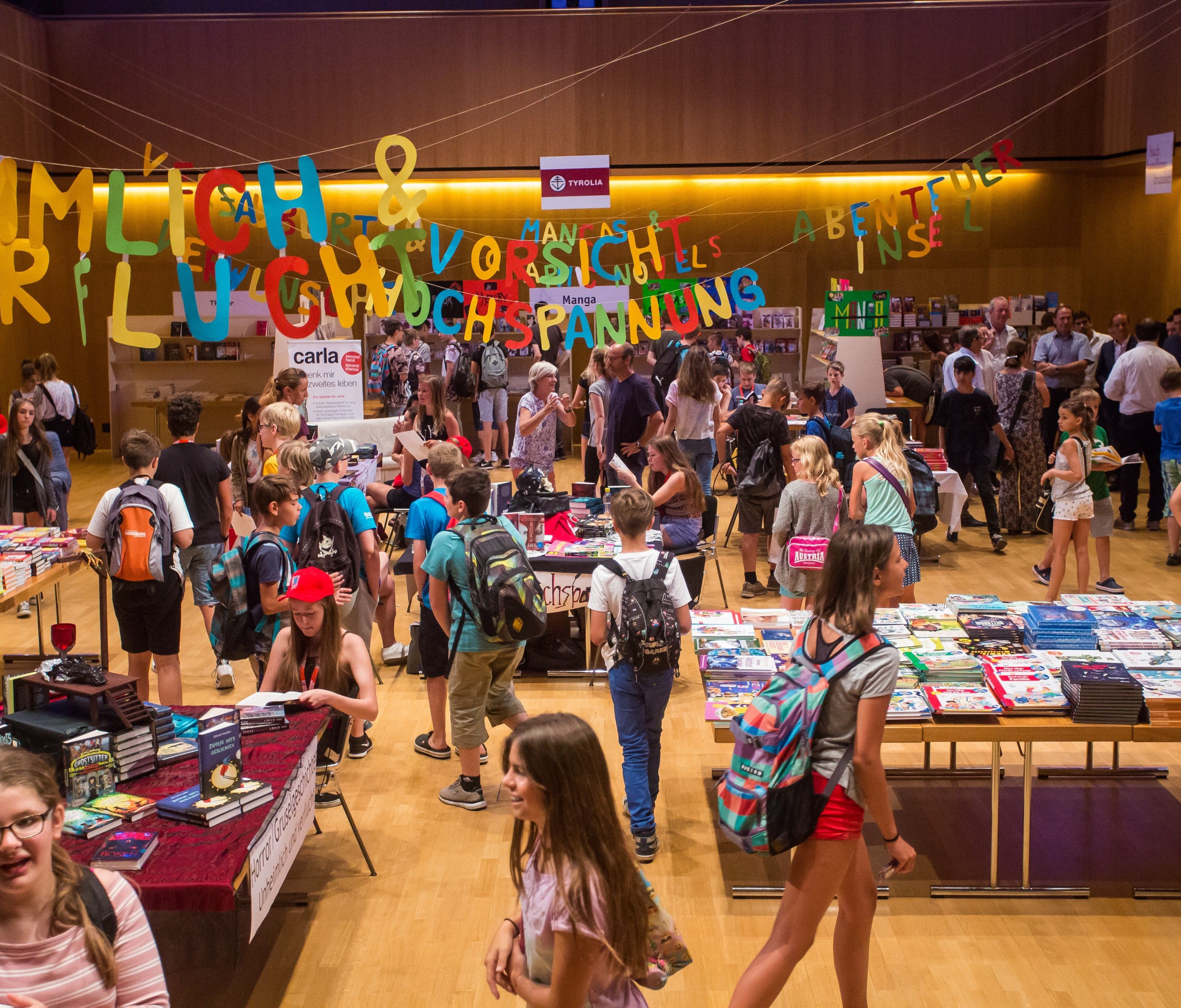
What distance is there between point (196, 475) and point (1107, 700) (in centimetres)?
446

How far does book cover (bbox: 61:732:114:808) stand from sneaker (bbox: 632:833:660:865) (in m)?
1.95

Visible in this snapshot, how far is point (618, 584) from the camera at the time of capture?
14.6 feet

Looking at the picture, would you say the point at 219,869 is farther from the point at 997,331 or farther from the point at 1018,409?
the point at 997,331

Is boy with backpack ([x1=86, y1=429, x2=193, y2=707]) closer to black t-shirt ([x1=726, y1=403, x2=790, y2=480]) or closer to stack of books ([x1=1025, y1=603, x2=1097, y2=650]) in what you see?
stack of books ([x1=1025, y1=603, x2=1097, y2=650])

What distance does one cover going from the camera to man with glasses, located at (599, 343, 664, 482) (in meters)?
8.92

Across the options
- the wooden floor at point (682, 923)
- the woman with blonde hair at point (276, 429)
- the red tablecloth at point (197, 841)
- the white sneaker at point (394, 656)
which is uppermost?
the woman with blonde hair at point (276, 429)

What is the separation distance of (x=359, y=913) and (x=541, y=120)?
12253mm

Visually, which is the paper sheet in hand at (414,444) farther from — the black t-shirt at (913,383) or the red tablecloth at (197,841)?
the black t-shirt at (913,383)

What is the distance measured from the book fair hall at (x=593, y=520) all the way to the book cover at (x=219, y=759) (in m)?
0.02

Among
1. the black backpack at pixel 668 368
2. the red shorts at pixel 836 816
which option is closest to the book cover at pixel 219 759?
the red shorts at pixel 836 816

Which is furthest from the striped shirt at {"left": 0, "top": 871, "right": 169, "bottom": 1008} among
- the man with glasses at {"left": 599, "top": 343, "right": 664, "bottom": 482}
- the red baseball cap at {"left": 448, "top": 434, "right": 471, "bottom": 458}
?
the man with glasses at {"left": 599, "top": 343, "right": 664, "bottom": 482}

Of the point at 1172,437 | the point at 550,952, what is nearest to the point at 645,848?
the point at 550,952

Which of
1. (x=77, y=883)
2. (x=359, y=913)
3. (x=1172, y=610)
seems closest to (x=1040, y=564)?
(x=1172, y=610)

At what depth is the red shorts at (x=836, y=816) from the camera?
315cm
